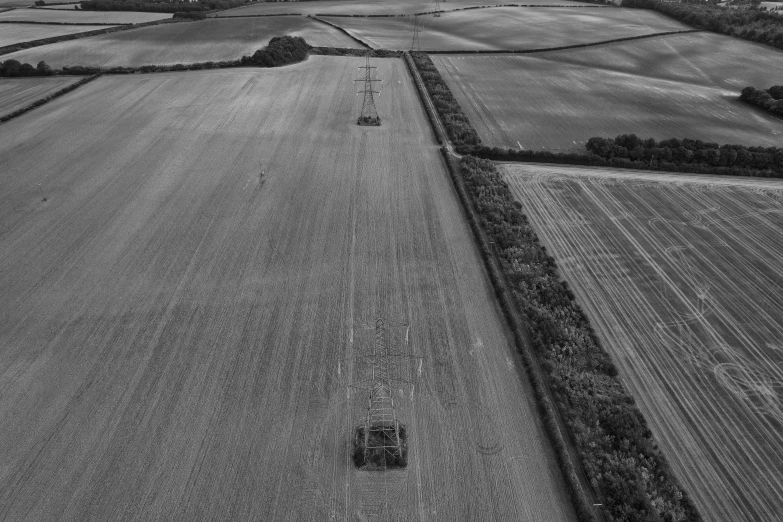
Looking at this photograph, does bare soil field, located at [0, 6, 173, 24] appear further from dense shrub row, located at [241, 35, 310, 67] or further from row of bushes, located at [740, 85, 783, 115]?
row of bushes, located at [740, 85, 783, 115]

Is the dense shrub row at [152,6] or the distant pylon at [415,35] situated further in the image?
the dense shrub row at [152,6]

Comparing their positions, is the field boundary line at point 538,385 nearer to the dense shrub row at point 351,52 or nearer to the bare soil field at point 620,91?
the bare soil field at point 620,91

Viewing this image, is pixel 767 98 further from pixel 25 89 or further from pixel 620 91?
pixel 25 89

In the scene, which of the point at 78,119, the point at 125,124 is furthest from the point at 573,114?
the point at 78,119

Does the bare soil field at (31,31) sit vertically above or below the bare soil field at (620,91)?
above

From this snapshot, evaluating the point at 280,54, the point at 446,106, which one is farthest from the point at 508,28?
the point at 280,54

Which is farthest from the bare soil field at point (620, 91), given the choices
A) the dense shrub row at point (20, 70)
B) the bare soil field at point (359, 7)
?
the dense shrub row at point (20, 70)

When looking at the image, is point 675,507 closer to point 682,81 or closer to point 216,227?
point 216,227
